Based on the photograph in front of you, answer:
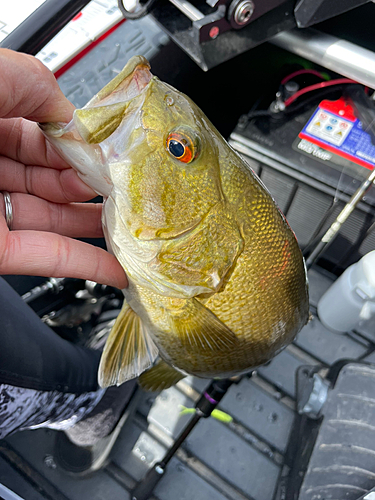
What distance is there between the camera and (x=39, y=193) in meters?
1.05

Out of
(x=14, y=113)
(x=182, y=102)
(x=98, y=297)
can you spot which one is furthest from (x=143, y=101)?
(x=98, y=297)

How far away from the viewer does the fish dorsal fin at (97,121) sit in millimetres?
704

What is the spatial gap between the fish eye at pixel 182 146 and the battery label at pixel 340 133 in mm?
970

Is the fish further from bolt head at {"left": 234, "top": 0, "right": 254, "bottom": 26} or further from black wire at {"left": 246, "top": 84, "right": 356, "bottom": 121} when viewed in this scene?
black wire at {"left": 246, "top": 84, "right": 356, "bottom": 121}

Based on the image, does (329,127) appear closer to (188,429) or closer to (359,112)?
(359,112)

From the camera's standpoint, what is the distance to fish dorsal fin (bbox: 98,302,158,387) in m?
1.08

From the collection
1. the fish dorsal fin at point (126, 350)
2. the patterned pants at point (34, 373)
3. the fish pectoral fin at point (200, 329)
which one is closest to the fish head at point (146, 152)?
the fish pectoral fin at point (200, 329)

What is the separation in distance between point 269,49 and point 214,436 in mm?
1843

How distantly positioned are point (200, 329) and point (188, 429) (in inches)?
23.4

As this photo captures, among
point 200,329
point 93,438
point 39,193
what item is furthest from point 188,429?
point 39,193

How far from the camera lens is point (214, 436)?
1583 mm

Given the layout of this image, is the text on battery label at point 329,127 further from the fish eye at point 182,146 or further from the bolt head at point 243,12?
the fish eye at point 182,146

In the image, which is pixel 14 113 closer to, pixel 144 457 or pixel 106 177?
pixel 106 177

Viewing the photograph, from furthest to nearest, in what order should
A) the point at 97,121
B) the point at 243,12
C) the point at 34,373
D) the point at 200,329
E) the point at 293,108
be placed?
1. the point at 293,108
2. the point at 243,12
3. the point at 34,373
4. the point at 200,329
5. the point at 97,121
